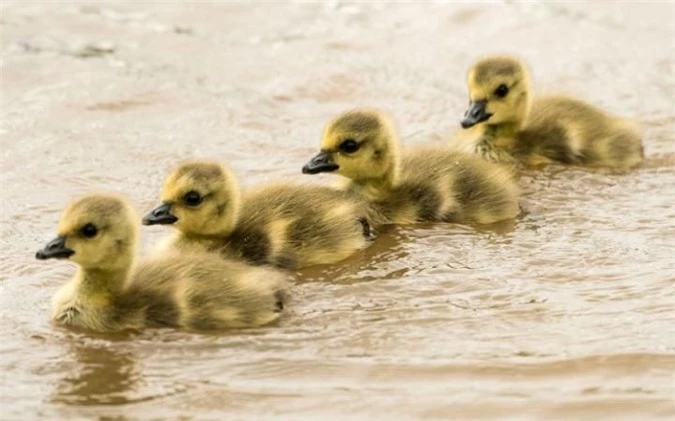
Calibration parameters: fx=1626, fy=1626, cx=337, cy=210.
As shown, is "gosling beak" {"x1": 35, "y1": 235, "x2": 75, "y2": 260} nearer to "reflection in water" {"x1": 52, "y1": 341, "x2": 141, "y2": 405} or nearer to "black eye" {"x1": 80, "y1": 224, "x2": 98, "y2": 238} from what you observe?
"black eye" {"x1": 80, "y1": 224, "x2": 98, "y2": 238}

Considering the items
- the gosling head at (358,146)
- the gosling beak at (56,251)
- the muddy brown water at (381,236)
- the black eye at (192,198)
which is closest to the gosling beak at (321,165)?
the gosling head at (358,146)

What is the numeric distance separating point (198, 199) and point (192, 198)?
0.9 inches

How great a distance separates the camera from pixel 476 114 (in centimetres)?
702

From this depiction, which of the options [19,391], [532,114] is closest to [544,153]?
[532,114]

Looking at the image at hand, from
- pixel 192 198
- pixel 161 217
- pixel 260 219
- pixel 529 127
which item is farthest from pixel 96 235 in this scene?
pixel 529 127

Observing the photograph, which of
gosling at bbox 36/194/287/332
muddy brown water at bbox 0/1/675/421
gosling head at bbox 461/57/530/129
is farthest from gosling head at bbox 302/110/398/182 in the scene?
gosling at bbox 36/194/287/332

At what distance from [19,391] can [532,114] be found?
3250mm

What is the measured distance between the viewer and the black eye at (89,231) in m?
5.14

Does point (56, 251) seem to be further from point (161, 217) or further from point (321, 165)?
point (321, 165)

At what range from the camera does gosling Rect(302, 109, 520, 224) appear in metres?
6.19

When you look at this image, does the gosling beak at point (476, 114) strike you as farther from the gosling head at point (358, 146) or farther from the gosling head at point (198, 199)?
the gosling head at point (198, 199)

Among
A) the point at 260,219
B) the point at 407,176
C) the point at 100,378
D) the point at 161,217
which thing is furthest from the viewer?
the point at 407,176

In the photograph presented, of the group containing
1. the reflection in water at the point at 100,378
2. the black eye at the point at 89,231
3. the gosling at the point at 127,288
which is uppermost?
the black eye at the point at 89,231

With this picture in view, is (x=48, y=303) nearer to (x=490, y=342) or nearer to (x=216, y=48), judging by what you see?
(x=490, y=342)
